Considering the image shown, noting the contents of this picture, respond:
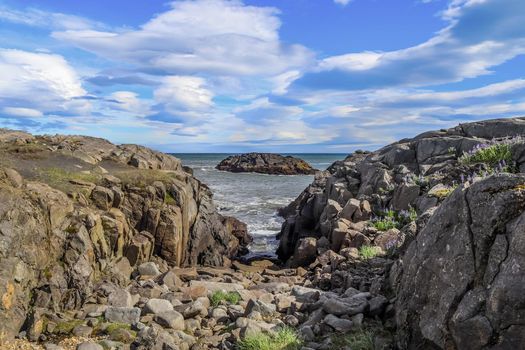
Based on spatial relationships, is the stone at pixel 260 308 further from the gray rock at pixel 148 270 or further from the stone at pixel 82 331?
the gray rock at pixel 148 270

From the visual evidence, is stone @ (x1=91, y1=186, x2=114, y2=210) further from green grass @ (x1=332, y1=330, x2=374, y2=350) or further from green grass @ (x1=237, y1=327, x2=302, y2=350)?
green grass @ (x1=332, y1=330, x2=374, y2=350)

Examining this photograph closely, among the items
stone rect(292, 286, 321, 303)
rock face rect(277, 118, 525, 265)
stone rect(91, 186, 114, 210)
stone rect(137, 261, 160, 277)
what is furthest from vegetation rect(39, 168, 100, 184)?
stone rect(292, 286, 321, 303)

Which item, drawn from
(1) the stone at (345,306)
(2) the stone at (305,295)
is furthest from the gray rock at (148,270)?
(1) the stone at (345,306)

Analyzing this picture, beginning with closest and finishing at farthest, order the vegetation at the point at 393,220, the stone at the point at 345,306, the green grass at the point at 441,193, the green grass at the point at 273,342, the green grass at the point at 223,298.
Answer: the green grass at the point at 273,342, the stone at the point at 345,306, the green grass at the point at 223,298, the green grass at the point at 441,193, the vegetation at the point at 393,220

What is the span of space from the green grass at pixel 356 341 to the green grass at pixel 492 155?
10.9 meters

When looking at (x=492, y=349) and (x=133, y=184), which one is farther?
(x=133, y=184)

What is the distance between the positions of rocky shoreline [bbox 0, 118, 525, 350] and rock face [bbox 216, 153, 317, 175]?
66214 millimetres

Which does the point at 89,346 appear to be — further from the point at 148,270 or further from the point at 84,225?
the point at 148,270

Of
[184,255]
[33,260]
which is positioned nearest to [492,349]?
[33,260]

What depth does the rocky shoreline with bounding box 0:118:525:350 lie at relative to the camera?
5551 millimetres

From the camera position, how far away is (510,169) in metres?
15.0

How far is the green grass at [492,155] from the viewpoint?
15862 mm

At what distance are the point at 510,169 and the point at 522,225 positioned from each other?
452 inches

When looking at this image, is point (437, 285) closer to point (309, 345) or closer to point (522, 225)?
point (522, 225)
